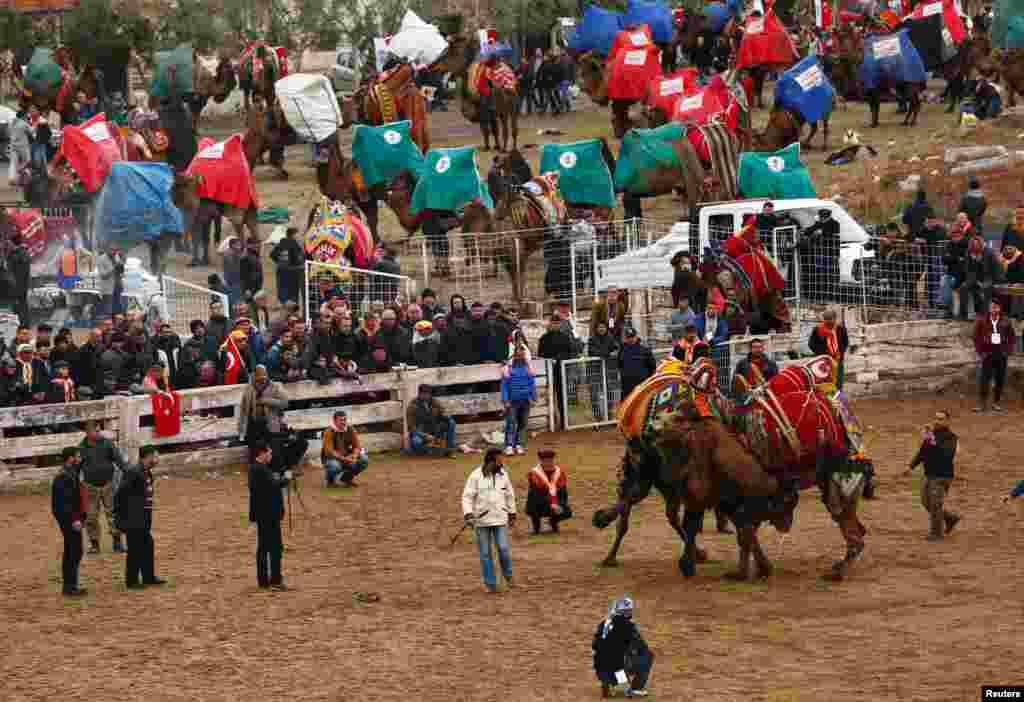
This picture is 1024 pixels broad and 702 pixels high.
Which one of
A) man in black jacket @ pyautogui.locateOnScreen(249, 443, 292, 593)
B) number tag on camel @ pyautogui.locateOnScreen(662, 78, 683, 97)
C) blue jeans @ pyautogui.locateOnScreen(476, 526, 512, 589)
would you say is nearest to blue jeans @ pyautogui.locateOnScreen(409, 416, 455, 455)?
man in black jacket @ pyautogui.locateOnScreen(249, 443, 292, 593)

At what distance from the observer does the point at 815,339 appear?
2523 cm

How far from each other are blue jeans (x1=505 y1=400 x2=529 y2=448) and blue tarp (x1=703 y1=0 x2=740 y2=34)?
25522mm

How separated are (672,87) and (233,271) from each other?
1083cm

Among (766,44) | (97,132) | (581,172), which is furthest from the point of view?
(766,44)

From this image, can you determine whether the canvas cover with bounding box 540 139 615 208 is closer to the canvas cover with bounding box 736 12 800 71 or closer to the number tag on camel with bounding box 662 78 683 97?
the number tag on camel with bounding box 662 78 683 97

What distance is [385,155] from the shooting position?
3425 centimetres

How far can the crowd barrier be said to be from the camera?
78.2ft

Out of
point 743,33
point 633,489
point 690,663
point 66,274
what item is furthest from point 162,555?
point 743,33

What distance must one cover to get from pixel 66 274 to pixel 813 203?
33.8 feet

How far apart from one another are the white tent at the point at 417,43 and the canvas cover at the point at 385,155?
13.6 meters

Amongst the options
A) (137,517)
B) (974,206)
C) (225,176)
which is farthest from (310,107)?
(137,517)

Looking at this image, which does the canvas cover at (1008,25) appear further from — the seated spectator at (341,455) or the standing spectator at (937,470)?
→ the standing spectator at (937,470)

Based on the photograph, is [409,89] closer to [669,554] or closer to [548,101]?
[548,101]

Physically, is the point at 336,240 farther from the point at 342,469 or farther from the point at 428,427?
the point at 342,469
